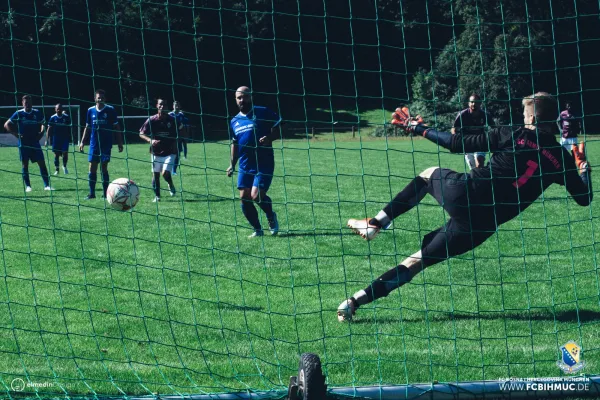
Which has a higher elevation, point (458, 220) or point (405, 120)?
point (405, 120)

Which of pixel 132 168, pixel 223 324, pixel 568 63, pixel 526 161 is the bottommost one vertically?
pixel 223 324

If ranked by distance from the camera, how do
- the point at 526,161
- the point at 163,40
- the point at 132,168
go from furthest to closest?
the point at 132,168, the point at 163,40, the point at 526,161

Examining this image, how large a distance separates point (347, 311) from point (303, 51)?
7528mm

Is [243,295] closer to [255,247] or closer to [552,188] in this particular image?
[255,247]

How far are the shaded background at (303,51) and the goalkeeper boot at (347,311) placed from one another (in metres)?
1.47

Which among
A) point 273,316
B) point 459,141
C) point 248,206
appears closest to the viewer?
point 459,141

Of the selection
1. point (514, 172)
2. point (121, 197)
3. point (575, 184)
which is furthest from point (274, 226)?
point (575, 184)

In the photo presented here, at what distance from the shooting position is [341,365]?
496 cm

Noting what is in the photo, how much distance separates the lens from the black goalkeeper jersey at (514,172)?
5.54 metres

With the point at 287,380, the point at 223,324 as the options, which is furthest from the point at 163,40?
the point at 287,380

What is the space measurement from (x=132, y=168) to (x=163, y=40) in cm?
504

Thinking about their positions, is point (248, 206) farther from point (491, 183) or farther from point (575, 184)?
point (575, 184)

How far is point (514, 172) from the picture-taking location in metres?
5.62

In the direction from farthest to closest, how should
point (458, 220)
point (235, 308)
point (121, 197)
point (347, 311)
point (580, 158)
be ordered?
point (121, 197) < point (235, 308) < point (580, 158) < point (347, 311) < point (458, 220)
